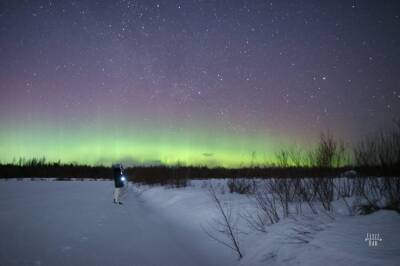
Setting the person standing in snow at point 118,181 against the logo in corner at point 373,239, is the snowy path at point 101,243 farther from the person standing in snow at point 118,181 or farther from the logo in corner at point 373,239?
the person standing in snow at point 118,181

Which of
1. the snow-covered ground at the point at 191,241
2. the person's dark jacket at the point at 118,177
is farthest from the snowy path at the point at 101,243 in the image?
the person's dark jacket at the point at 118,177

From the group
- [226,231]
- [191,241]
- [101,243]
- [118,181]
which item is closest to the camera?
[101,243]

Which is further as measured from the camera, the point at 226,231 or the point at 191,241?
the point at 191,241

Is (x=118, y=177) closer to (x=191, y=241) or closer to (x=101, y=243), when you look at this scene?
(x=101, y=243)

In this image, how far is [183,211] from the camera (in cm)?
914

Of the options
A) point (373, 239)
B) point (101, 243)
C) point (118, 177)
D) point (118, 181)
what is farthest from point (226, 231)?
point (118, 177)

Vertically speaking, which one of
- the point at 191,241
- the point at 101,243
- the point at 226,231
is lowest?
the point at 191,241

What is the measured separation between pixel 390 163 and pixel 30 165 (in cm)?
9988

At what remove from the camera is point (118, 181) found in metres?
13.6

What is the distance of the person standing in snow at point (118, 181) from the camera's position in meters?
13.3

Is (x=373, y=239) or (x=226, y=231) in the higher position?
(x=373, y=239)

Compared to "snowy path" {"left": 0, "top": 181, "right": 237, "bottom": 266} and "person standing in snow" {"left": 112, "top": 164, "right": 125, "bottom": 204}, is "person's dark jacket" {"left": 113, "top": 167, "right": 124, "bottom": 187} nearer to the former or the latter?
"person standing in snow" {"left": 112, "top": 164, "right": 125, "bottom": 204}

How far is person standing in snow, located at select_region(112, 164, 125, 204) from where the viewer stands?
43.5 feet

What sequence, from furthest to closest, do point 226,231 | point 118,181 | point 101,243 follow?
point 118,181, point 226,231, point 101,243
